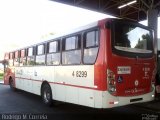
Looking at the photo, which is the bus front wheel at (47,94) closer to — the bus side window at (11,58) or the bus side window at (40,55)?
the bus side window at (40,55)

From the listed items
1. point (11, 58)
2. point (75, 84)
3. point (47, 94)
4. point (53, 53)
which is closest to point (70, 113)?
point (75, 84)

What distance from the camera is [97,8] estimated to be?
19594mm

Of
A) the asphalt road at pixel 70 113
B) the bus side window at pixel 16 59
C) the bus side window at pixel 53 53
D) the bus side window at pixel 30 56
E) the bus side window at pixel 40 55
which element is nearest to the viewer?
the asphalt road at pixel 70 113

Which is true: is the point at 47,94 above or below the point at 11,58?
below

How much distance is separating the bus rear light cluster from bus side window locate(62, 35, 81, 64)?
1443 mm

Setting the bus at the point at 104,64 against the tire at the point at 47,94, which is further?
the tire at the point at 47,94

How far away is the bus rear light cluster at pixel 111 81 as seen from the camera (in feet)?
25.8

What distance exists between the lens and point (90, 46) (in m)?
8.48

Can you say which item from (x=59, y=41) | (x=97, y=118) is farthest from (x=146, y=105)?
(x=59, y=41)

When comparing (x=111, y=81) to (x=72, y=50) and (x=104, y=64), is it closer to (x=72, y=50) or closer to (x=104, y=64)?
(x=104, y=64)

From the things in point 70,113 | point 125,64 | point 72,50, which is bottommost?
point 70,113

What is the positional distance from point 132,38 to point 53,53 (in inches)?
143

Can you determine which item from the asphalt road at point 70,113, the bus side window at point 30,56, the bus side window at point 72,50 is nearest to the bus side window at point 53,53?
the bus side window at point 72,50

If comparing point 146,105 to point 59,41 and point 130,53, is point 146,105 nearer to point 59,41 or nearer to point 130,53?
point 130,53
